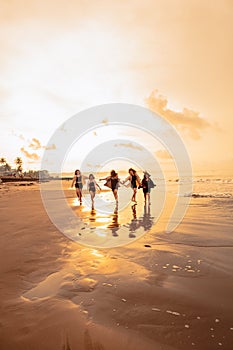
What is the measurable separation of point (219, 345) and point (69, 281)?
8.59ft

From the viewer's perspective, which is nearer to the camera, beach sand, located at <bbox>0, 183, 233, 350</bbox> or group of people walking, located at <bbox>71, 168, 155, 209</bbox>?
beach sand, located at <bbox>0, 183, 233, 350</bbox>

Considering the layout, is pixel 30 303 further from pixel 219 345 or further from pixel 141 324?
pixel 219 345

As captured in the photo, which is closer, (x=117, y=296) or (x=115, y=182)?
(x=117, y=296)

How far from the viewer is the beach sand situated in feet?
8.66

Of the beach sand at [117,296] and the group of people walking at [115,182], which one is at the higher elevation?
the group of people walking at [115,182]

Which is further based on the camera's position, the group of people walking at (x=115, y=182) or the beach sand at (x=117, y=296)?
the group of people walking at (x=115, y=182)

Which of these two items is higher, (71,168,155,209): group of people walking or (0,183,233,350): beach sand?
(71,168,155,209): group of people walking

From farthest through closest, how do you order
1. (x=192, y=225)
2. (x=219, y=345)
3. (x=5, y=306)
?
(x=192, y=225) < (x=5, y=306) < (x=219, y=345)

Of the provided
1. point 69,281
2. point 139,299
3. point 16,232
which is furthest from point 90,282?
point 16,232

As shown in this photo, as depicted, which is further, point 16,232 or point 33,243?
point 16,232

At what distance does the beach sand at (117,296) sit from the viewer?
2641mm

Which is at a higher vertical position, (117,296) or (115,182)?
(115,182)

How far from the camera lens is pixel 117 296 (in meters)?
3.60

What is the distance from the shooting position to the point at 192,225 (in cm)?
905
